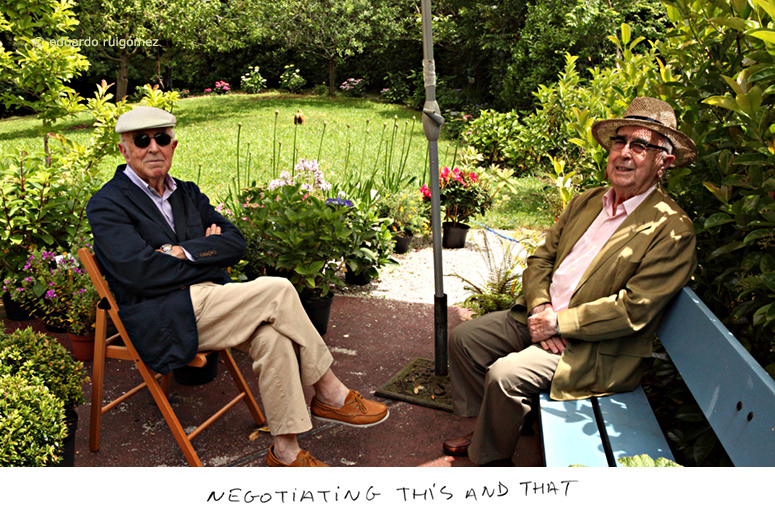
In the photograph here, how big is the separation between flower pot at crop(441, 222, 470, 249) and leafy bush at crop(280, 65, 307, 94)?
1699 centimetres

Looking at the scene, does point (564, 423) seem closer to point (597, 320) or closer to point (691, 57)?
point (597, 320)

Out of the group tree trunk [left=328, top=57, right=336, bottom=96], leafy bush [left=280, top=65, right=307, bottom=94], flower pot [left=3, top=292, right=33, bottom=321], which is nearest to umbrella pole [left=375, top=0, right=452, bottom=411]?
flower pot [left=3, top=292, right=33, bottom=321]

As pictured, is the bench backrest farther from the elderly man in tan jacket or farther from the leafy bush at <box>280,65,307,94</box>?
the leafy bush at <box>280,65,307,94</box>

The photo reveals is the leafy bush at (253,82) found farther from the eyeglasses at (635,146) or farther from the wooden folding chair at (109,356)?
the eyeglasses at (635,146)

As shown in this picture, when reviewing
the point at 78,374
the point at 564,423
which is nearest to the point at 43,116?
the point at 78,374

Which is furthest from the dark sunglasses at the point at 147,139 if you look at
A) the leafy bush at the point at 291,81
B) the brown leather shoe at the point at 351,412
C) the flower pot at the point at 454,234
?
the leafy bush at the point at 291,81

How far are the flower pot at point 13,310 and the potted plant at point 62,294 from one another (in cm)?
8

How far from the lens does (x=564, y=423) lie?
91.0 inches

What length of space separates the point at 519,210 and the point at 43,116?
5501 millimetres

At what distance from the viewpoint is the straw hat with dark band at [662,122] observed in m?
2.52

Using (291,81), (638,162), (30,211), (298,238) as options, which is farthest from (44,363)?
(291,81)

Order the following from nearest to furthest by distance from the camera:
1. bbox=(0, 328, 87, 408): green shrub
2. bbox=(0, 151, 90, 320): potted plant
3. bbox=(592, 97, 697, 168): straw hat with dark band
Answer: bbox=(0, 328, 87, 408): green shrub → bbox=(592, 97, 697, 168): straw hat with dark band → bbox=(0, 151, 90, 320): potted plant

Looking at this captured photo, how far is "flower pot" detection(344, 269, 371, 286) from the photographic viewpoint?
5.14 m

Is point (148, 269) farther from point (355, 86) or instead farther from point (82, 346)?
point (355, 86)
